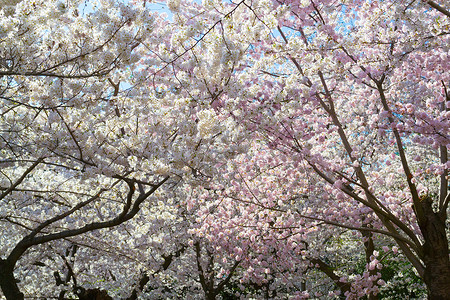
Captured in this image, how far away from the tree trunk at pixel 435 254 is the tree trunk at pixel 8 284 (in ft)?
19.5

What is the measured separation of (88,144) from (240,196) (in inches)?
204

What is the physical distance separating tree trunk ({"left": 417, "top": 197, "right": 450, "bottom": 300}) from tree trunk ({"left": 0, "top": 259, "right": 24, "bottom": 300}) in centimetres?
594

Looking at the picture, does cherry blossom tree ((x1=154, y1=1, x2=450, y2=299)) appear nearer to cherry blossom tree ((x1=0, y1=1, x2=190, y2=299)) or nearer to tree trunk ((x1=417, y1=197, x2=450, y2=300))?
tree trunk ((x1=417, y1=197, x2=450, y2=300))

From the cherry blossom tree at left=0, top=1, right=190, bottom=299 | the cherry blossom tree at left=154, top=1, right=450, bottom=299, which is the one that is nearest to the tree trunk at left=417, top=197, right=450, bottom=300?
the cherry blossom tree at left=154, top=1, right=450, bottom=299

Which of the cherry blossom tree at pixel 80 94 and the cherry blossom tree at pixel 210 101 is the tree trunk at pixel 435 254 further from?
the cherry blossom tree at pixel 80 94

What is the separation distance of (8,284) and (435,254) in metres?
6.23

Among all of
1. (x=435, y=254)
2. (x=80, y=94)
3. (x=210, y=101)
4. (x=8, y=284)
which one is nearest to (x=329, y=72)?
(x=210, y=101)

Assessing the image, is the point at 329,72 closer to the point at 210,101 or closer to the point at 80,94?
the point at 210,101

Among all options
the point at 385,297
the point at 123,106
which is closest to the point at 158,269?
the point at 123,106

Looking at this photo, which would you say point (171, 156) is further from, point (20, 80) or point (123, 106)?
point (20, 80)

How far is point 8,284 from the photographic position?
247 inches

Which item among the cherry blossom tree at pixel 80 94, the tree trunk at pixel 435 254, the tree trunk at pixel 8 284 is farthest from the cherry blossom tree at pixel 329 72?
the tree trunk at pixel 8 284

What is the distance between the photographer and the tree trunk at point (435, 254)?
5.95 meters


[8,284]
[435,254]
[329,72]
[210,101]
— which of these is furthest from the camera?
[329,72]
